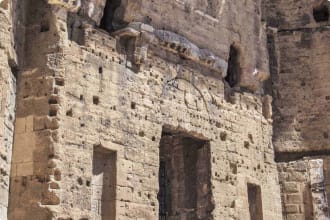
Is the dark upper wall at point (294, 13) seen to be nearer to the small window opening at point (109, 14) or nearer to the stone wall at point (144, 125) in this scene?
the stone wall at point (144, 125)

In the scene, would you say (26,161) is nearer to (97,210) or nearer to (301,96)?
(97,210)

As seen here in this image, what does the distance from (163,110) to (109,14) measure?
1986 mm

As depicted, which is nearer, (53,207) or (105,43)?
(53,207)

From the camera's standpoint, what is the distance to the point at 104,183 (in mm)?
9562

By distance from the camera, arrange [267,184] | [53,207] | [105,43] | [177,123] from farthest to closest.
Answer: [267,184] → [177,123] → [105,43] → [53,207]

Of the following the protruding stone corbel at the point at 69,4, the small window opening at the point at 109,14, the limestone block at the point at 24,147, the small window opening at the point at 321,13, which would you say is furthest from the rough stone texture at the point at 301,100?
the limestone block at the point at 24,147

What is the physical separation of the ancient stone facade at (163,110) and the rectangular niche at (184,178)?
0.03 m

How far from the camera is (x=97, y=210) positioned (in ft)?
30.8

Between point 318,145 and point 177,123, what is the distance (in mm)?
4513

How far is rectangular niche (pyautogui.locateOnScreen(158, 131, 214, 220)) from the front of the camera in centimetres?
1129

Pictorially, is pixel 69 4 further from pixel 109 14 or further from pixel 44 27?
pixel 109 14

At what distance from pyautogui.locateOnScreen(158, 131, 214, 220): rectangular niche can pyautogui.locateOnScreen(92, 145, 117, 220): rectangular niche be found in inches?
75.3

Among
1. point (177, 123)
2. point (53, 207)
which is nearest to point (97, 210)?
point (53, 207)

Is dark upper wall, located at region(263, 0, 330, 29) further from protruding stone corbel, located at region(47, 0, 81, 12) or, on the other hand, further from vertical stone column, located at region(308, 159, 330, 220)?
protruding stone corbel, located at region(47, 0, 81, 12)
